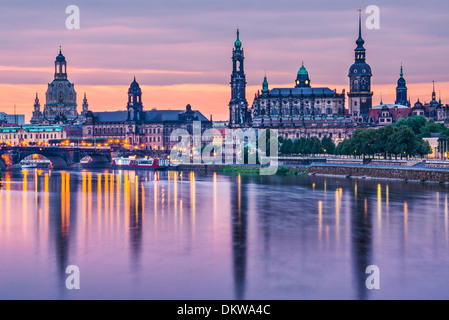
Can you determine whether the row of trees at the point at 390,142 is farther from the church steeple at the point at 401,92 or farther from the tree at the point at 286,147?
the church steeple at the point at 401,92

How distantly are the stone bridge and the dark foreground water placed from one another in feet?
233

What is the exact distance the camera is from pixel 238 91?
172 meters

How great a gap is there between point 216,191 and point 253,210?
1859cm

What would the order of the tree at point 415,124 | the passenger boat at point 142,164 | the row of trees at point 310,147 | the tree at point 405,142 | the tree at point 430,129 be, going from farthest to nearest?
the passenger boat at point 142,164, the row of trees at point 310,147, the tree at point 415,124, the tree at point 430,129, the tree at point 405,142

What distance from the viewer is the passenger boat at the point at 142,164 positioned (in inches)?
5055

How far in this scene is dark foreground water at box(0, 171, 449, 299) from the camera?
26938mm

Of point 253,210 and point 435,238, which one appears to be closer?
point 435,238

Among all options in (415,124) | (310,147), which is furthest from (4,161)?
(415,124)

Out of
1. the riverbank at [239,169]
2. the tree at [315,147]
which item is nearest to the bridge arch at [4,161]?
the riverbank at [239,169]

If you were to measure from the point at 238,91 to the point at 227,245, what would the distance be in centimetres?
13755

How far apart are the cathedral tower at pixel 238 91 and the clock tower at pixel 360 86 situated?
90.1 ft

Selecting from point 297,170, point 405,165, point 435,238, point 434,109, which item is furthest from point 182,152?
point 435,238

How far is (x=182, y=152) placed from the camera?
17912 cm

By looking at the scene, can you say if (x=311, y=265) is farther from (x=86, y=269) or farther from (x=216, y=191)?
(x=216, y=191)
